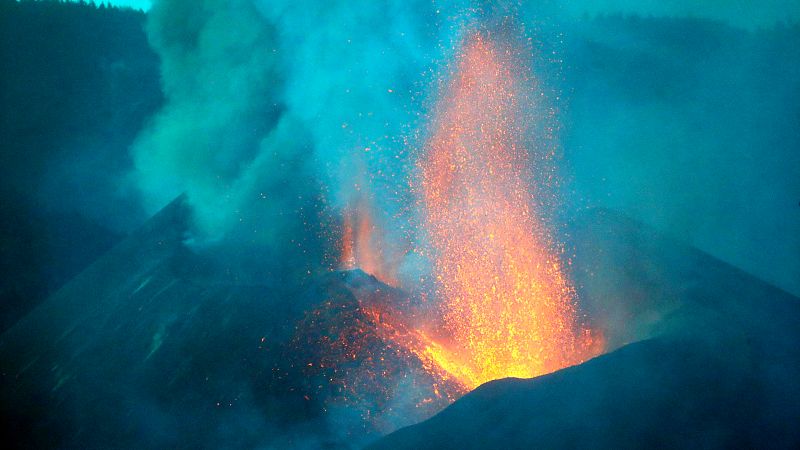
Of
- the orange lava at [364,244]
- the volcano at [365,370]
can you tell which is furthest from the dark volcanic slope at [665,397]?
the orange lava at [364,244]

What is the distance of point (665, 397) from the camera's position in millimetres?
4609

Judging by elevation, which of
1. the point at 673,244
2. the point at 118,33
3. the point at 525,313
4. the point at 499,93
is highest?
the point at 118,33

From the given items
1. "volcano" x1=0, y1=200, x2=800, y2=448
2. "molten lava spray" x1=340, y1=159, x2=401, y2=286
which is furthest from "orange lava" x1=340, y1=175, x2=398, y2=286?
"volcano" x1=0, y1=200, x2=800, y2=448

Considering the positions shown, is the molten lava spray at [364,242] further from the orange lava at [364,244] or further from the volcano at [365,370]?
the volcano at [365,370]

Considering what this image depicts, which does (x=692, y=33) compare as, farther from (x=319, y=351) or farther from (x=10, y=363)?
(x=10, y=363)

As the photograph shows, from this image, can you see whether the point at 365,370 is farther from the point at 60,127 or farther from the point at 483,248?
the point at 60,127

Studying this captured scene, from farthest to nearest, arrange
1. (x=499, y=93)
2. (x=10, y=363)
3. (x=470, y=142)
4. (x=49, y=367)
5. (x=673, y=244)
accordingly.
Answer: (x=499, y=93), (x=470, y=142), (x=673, y=244), (x=10, y=363), (x=49, y=367)

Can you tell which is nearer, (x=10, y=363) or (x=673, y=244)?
(x=10, y=363)

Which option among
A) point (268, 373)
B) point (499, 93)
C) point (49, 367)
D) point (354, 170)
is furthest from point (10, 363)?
point (499, 93)

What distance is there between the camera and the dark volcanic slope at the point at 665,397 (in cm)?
432

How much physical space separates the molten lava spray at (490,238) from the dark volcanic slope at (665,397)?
1.89 meters

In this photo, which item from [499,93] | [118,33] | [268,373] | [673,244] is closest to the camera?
[268,373]

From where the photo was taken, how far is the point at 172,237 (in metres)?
11.9

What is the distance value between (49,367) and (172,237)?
4339mm
